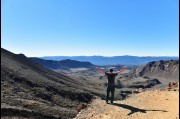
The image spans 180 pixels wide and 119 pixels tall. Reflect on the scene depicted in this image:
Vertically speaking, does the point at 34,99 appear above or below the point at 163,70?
above

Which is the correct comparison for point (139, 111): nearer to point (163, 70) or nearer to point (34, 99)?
point (34, 99)

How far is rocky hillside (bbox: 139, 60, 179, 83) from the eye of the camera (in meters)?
117

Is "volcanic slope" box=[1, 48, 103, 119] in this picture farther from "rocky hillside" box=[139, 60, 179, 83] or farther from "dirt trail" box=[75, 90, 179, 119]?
"rocky hillside" box=[139, 60, 179, 83]

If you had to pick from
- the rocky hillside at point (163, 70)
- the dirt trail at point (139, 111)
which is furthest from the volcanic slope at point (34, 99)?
the rocky hillside at point (163, 70)

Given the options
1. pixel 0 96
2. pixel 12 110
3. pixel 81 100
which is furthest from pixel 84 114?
pixel 81 100

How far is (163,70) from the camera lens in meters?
127

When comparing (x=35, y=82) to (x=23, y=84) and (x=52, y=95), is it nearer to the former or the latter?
(x=23, y=84)

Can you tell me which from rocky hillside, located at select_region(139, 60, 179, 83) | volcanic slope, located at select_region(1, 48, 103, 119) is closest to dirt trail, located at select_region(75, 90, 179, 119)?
volcanic slope, located at select_region(1, 48, 103, 119)

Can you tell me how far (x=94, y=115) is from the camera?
16312mm

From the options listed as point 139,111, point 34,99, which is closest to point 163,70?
point 34,99

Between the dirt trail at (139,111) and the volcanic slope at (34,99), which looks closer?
the dirt trail at (139,111)

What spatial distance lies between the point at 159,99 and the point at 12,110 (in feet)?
29.4

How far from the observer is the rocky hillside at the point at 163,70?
117 meters

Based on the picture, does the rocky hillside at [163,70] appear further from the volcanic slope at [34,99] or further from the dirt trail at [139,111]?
the dirt trail at [139,111]
